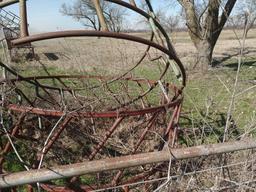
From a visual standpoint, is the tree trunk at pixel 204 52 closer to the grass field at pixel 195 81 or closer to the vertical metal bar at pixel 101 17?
the grass field at pixel 195 81

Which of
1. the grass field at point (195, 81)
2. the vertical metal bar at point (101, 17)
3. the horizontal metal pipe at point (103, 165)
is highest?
the vertical metal bar at point (101, 17)

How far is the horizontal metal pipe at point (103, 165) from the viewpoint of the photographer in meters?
1.50

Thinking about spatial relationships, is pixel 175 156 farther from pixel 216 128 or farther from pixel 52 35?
pixel 216 128

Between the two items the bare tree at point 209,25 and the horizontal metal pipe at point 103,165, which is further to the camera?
the bare tree at point 209,25

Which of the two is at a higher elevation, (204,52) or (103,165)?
(103,165)

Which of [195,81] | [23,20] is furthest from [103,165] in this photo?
[195,81]

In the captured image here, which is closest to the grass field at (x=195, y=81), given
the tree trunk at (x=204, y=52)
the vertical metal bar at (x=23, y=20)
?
the tree trunk at (x=204, y=52)

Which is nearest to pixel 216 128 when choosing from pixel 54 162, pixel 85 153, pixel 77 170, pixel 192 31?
pixel 85 153

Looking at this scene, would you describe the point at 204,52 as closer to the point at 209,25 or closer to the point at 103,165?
the point at 209,25

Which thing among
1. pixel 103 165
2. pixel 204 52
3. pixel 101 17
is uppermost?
pixel 101 17

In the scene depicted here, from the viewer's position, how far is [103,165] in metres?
1.60

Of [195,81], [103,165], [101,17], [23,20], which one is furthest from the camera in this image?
[195,81]

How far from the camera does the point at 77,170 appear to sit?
156cm

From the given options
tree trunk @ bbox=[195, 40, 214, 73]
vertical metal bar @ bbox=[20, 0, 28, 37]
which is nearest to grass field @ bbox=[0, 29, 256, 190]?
tree trunk @ bbox=[195, 40, 214, 73]
